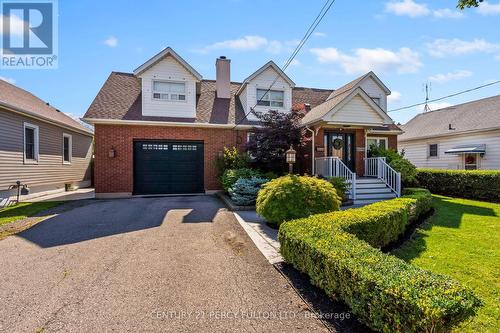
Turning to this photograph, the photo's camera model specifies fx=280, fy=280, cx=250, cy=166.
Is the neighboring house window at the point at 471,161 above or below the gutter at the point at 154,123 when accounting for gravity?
below

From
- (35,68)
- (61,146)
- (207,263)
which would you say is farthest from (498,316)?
(61,146)

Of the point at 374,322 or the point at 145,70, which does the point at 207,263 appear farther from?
the point at 145,70

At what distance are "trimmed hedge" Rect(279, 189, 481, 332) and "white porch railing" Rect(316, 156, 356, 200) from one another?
6313 mm

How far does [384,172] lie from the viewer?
1265cm

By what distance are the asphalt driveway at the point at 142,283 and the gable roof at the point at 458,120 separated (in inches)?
725

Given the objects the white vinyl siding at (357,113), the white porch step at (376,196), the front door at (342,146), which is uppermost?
the white vinyl siding at (357,113)

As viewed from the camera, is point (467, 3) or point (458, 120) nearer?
point (467, 3)

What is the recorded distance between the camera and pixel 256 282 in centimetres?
434

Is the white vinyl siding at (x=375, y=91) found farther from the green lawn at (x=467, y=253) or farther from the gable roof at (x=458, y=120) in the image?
the green lawn at (x=467, y=253)

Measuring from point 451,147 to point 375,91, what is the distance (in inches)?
295

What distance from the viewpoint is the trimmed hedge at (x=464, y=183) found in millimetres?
12188

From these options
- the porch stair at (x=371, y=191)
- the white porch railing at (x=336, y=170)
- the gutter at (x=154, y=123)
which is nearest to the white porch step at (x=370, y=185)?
the porch stair at (x=371, y=191)

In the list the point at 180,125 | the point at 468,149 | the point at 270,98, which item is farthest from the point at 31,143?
the point at 468,149

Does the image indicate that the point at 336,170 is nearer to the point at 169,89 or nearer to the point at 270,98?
the point at 270,98
